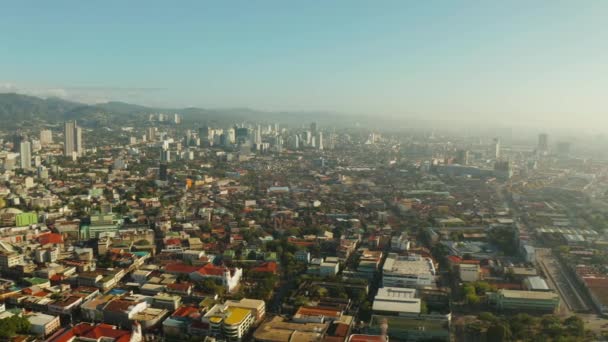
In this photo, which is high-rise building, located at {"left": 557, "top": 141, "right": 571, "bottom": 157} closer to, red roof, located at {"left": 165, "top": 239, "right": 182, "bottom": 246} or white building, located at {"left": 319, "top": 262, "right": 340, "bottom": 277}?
white building, located at {"left": 319, "top": 262, "right": 340, "bottom": 277}

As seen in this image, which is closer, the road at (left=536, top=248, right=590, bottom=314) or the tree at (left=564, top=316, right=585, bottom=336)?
the tree at (left=564, top=316, right=585, bottom=336)

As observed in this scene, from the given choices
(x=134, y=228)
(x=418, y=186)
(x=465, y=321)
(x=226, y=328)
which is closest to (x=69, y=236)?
(x=134, y=228)

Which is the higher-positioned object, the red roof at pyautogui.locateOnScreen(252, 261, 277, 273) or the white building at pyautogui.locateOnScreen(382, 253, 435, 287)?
the white building at pyautogui.locateOnScreen(382, 253, 435, 287)

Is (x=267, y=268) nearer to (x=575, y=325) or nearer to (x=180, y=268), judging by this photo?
(x=180, y=268)

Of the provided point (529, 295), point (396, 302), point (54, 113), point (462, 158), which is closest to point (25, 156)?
point (396, 302)

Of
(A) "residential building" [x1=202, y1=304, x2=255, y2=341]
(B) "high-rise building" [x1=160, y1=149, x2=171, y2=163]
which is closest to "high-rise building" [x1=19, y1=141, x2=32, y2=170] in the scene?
(B) "high-rise building" [x1=160, y1=149, x2=171, y2=163]

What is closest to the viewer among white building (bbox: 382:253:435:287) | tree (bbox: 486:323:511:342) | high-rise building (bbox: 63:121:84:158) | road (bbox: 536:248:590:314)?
tree (bbox: 486:323:511:342)

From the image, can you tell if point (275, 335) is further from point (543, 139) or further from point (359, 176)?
point (543, 139)

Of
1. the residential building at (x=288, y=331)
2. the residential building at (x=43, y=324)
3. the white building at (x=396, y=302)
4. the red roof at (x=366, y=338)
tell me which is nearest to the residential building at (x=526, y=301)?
the white building at (x=396, y=302)
